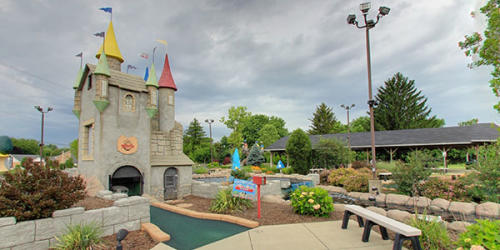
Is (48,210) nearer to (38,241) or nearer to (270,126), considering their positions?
(38,241)

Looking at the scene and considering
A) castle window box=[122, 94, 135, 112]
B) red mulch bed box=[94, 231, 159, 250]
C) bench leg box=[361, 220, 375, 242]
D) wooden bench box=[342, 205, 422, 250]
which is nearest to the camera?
wooden bench box=[342, 205, 422, 250]

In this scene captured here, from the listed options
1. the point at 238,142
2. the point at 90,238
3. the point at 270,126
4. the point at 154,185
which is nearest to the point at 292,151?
the point at 154,185

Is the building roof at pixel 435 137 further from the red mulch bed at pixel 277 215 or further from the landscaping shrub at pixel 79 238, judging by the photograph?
the landscaping shrub at pixel 79 238

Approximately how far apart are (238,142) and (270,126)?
11.2 metres

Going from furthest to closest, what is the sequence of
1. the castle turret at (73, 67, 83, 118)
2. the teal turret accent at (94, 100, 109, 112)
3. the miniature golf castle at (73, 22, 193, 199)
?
the castle turret at (73, 67, 83, 118), the miniature golf castle at (73, 22, 193, 199), the teal turret accent at (94, 100, 109, 112)

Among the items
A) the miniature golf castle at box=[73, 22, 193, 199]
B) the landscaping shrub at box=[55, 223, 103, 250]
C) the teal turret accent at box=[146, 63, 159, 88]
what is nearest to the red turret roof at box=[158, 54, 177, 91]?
the miniature golf castle at box=[73, 22, 193, 199]

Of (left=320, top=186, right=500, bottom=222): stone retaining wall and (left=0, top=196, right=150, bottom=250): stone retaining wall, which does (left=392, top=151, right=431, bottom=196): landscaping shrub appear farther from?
(left=0, top=196, right=150, bottom=250): stone retaining wall

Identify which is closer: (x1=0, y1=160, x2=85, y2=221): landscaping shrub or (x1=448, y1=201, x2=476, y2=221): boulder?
(x1=0, y1=160, x2=85, y2=221): landscaping shrub

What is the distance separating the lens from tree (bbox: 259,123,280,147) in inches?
1980

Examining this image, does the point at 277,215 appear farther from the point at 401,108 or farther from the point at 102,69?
the point at 401,108

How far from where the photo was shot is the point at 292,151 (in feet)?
63.6

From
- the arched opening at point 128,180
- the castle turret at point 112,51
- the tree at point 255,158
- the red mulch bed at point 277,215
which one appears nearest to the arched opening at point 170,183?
the arched opening at point 128,180

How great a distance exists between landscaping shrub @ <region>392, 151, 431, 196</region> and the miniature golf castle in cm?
997

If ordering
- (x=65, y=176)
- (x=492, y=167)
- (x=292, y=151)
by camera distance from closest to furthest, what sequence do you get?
(x=65, y=176)
(x=492, y=167)
(x=292, y=151)
